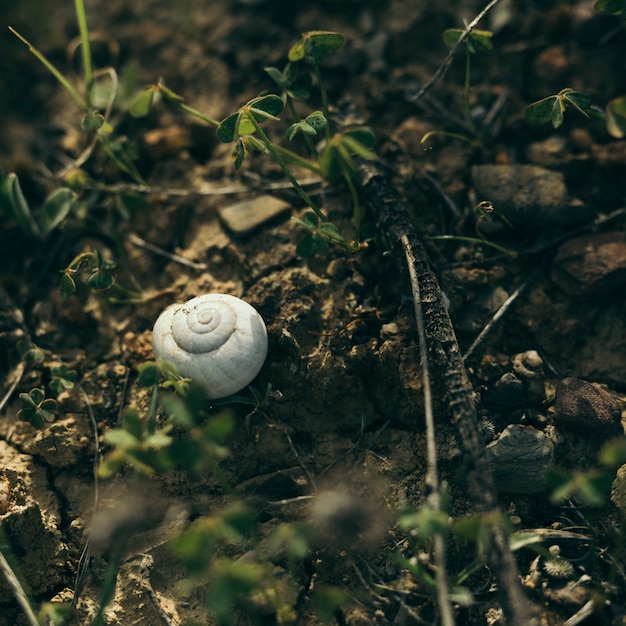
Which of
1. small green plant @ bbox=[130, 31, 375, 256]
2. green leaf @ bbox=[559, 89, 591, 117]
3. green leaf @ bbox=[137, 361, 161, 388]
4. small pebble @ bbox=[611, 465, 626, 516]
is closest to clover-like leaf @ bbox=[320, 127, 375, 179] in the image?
small green plant @ bbox=[130, 31, 375, 256]

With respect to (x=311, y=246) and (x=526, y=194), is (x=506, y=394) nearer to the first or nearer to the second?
(x=526, y=194)

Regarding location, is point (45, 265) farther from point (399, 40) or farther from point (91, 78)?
point (399, 40)

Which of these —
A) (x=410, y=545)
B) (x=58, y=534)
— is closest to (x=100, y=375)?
(x=58, y=534)

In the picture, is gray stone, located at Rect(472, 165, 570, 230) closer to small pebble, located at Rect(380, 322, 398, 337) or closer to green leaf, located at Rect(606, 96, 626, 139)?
green leaf, located at Rect(606, 96, 626, 139)

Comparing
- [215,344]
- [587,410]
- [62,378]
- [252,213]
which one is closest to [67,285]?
[62,378]

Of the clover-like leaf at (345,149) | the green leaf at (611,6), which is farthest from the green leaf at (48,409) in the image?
the green leaf at (611,6)
